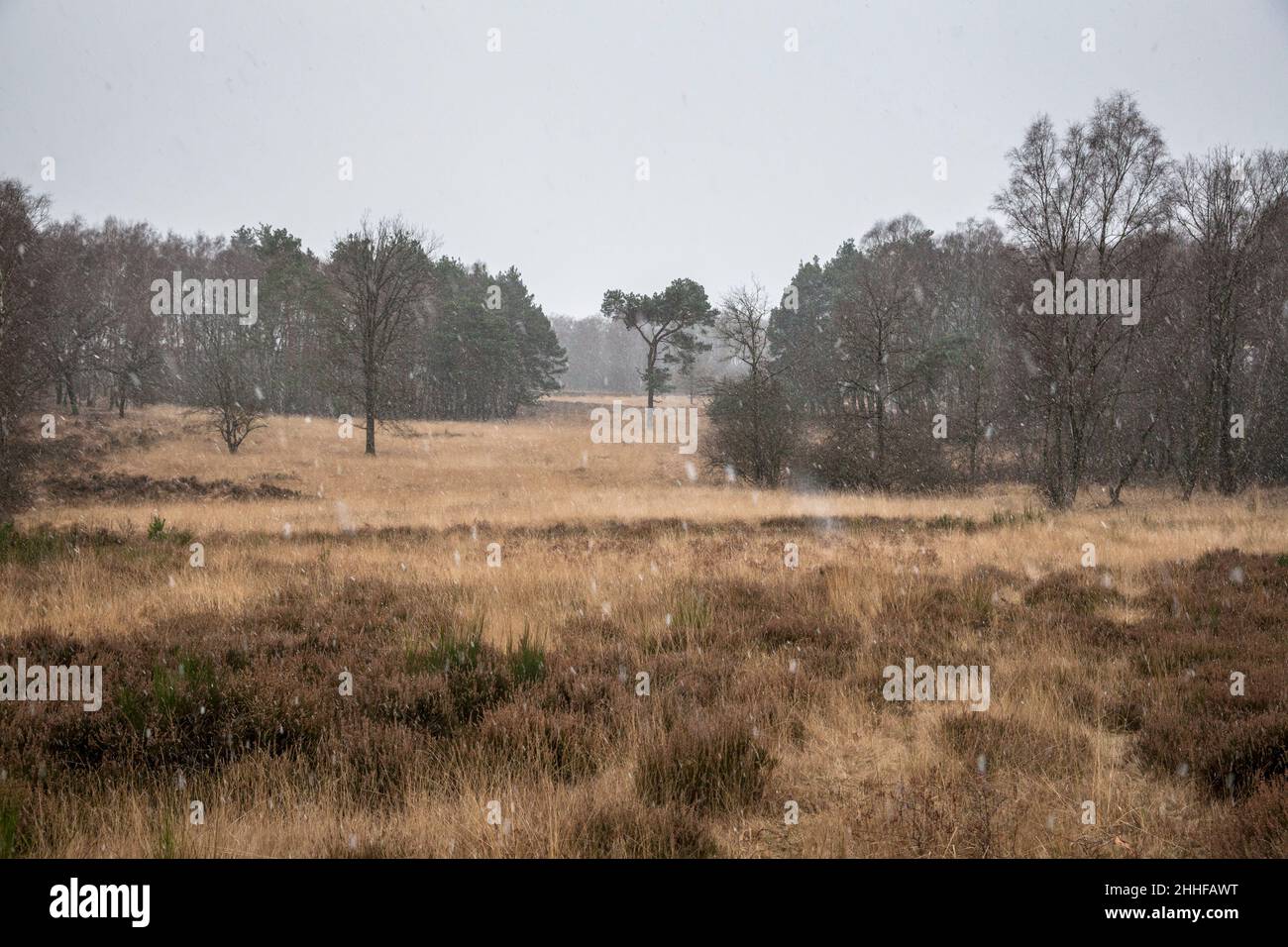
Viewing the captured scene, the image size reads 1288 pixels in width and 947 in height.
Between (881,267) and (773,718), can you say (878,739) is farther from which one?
(881,267)

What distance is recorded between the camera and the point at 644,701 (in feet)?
15.0

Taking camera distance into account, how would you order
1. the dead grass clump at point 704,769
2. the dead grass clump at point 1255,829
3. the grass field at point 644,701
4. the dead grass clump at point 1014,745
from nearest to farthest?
the dead grass clump at point 1255,829 < the grass field at point 644,701 < the dead grass clump at point 704,769 < the dead grass clump at point 1014,745

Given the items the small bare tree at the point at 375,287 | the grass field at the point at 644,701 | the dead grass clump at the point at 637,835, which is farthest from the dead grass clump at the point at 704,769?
the small bare tree at the point at 375,287

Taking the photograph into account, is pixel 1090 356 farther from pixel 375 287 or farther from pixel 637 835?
pixel 375 287

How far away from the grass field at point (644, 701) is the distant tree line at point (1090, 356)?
8973 millimetres

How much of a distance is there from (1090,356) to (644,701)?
62.4ft

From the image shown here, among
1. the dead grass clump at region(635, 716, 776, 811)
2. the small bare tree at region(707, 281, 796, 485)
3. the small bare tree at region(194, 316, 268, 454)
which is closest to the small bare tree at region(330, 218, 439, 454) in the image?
the small bare tree at region(194, 316, 268, 454)

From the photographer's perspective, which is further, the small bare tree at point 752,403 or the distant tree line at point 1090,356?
the small bare tree at point 752,403

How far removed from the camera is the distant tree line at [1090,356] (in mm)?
17688

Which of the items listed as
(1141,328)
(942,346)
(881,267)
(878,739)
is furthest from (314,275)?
(878,739)

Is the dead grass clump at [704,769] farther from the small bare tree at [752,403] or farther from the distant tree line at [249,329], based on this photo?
the small bare tree at [752,403]

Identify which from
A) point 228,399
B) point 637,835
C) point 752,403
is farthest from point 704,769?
point 228,399

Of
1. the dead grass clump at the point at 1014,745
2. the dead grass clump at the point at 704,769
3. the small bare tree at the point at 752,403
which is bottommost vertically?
the dead grass clump at the point at 1014,745

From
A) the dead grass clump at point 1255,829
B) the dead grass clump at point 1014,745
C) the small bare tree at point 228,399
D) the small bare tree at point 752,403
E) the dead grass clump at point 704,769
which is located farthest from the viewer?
the small bare tree at point 228,399
